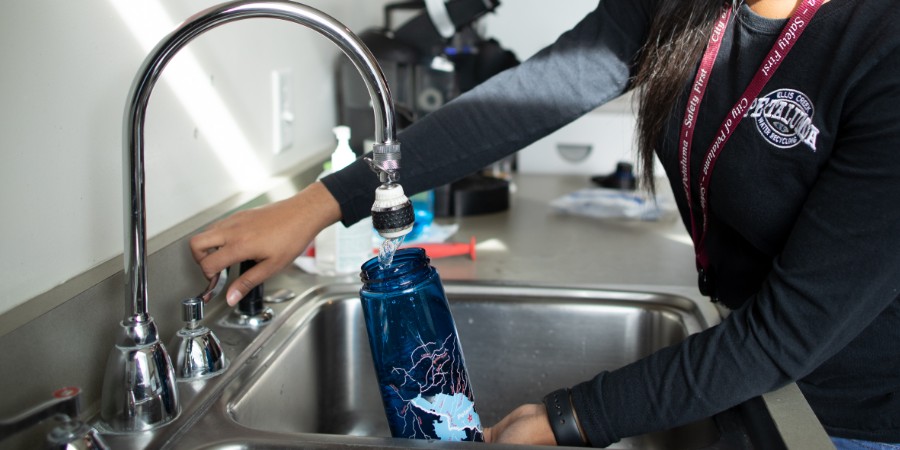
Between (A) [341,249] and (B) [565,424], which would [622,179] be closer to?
(A) [341,249]

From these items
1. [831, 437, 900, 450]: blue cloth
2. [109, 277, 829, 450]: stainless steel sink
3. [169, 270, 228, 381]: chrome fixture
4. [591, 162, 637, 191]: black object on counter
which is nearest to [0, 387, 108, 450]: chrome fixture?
[169, 270, 228, 381]: chrome fixture

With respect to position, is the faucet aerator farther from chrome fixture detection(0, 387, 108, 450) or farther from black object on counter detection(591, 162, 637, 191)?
black object on counter detection(591, 162, 637, 191)

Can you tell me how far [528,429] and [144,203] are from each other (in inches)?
16.7

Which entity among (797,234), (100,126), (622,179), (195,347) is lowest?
(622,179)

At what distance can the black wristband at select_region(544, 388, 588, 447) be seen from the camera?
2.73 ft

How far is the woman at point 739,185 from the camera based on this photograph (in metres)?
0.75

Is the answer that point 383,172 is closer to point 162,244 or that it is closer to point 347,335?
point 162,244

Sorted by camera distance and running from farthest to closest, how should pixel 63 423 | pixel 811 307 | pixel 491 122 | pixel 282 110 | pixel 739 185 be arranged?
pixel 282 110 → pixel 491 122 → pixel 739 185 → pixel 811 307 → pixel 63 423

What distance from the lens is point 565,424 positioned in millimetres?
835

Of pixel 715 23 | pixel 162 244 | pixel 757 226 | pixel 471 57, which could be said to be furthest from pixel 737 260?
Answer: pixel 471 57

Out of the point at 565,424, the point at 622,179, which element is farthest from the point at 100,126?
the point at 622,179

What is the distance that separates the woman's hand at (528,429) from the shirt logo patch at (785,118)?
0.35 m

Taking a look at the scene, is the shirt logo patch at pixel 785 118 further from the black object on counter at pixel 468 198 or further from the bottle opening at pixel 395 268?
the black object on counter at pixel 468 198

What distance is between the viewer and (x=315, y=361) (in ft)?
3.69
